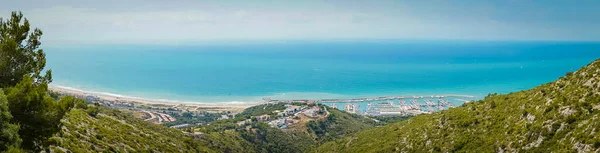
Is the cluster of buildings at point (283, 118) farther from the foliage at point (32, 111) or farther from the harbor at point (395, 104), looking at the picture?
the foliage at point (32, 111)

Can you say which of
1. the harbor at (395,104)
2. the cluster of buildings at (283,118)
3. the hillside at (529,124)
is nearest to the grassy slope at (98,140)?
the hillside at (529,124)

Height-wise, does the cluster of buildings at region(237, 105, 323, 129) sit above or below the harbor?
below

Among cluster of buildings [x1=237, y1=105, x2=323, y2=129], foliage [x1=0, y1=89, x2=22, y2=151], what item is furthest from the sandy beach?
foliage [x1=0, y1=89, x2=22, y2=151]

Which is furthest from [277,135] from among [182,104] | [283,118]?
[182,104]

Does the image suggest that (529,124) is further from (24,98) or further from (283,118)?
(283,118)

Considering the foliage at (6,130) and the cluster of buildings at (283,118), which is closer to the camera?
the foliage at (6,130)

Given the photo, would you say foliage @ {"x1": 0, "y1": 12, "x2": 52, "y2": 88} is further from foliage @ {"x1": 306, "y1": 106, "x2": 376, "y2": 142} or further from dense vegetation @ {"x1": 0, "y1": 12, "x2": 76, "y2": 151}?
foliage @ {"x1": 306, "y1": 106, "x2": 376, "y2": 142}
